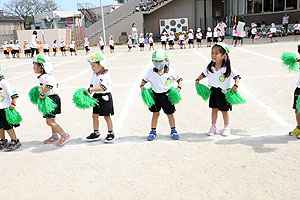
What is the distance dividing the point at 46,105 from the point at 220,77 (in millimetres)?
2797

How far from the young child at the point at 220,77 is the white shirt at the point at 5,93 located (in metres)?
3.11

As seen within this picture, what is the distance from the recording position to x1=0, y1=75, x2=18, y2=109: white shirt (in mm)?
4211

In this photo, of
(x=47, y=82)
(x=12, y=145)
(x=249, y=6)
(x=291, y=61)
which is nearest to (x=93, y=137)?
(x=47, y=82)

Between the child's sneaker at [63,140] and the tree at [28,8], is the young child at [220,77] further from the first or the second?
the tree at [28,8]

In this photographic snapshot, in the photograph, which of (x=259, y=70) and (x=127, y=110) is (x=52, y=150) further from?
(x=259, y=70)

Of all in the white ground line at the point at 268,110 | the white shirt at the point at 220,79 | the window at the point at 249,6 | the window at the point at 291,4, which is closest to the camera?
the white shirt at the point at 220,79

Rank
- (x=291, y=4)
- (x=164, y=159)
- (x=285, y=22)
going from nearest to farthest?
(x=164, y=159) → (x=285, y=22) → (x=291, y=4)

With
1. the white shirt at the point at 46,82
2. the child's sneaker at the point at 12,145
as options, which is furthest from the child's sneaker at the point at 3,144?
the white shirt at the point at 46,82

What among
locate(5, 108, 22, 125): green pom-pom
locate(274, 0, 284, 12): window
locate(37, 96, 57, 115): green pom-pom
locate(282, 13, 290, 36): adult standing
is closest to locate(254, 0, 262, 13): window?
locate(274, 0, 284, 12): window

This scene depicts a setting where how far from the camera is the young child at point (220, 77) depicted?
425 cm

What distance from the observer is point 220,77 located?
442 centimetres

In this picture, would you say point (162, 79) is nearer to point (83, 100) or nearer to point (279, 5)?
point (83, 100)

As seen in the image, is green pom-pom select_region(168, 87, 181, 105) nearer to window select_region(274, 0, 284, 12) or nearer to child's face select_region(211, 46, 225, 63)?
child's face select_region(211, 46, 225, 63)

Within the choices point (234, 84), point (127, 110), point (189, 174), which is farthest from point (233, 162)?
point (127, 110)
